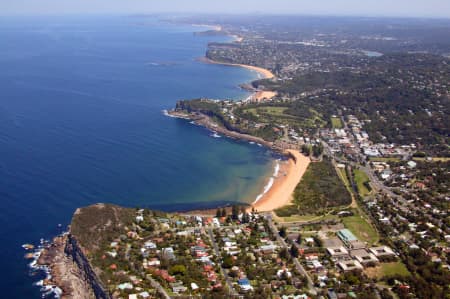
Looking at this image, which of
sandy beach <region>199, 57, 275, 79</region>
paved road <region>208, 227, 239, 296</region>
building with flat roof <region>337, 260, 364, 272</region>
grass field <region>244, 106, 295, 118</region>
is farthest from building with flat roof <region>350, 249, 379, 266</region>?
sandy beach <region>199, 57, 275, 79</region>

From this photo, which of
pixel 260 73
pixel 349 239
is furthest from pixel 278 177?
pixel 260 73

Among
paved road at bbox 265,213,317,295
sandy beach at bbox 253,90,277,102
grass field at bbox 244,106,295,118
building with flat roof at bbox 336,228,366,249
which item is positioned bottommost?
paved road at bbox 265,213,317,295

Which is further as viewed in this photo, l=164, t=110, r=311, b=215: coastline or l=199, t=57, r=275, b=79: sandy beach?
l=199, t=57, r=275, b=79: sandy beach

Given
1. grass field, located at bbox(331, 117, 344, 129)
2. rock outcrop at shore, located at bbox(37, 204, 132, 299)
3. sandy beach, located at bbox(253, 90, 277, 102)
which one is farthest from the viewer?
sandy beach, located at bbox(253, 90, 277, 102)

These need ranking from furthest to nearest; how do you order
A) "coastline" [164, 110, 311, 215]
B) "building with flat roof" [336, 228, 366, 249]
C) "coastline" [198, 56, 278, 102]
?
"coastline" [198, 56, 278, 102] < "coastline" [164, 110, 311, 215] < "building with flat roof" [336, 228, 366, 249]

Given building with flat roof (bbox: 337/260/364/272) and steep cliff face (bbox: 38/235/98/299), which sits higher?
building with flat roof (bbox: 337/260/364/272)

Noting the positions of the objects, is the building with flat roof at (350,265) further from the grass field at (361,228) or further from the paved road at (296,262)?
the grass field at (361,228)

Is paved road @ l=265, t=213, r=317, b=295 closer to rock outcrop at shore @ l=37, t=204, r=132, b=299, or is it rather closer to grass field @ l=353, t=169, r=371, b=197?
grass field @ l=353, t=169, r=371, b=197
